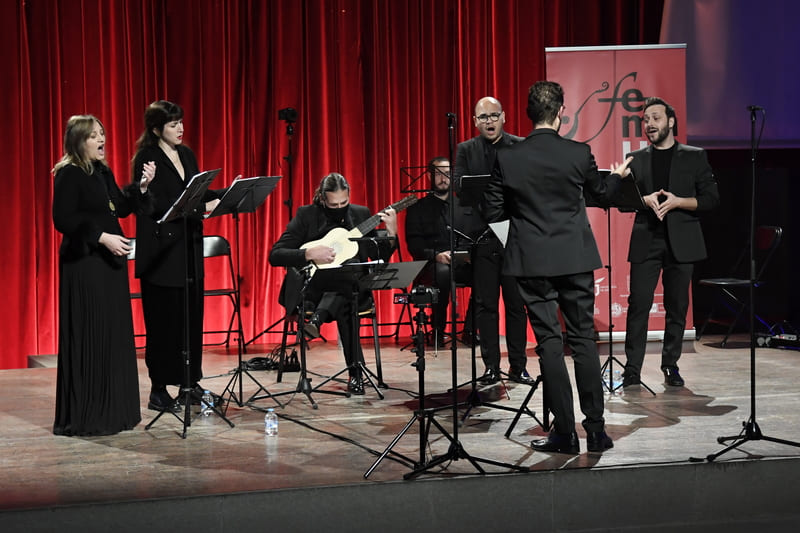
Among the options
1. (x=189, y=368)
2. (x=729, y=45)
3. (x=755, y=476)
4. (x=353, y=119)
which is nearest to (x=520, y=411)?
(x=755, y=476)

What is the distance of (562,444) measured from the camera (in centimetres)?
373

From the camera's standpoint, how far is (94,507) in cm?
315

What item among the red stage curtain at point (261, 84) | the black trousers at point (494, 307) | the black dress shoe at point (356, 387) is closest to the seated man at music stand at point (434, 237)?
the red stage curtain at point (261, 84)

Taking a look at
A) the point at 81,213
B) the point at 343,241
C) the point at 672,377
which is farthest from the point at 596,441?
the point at 81,213

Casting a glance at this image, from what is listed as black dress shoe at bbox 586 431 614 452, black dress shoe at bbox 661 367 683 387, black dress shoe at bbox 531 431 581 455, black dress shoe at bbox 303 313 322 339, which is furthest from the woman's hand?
black dress shoe at bbox 661 367 683 387

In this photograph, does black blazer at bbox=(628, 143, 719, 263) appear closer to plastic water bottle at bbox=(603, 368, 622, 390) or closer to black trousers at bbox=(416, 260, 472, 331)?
plastic water bottle at bbox=(603, 368, 622, 390)

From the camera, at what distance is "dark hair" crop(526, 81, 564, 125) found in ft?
11.8

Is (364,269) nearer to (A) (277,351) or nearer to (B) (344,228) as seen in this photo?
(B) (344,228)

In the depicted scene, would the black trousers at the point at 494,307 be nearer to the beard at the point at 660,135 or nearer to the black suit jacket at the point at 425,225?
the beard at the point at 660,135

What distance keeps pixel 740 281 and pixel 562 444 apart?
3661mm

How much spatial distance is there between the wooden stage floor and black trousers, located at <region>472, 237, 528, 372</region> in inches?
8.7

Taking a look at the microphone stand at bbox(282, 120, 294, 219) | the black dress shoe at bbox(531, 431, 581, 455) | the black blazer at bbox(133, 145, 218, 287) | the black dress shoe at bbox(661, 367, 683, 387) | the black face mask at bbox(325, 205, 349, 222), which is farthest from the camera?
the microphone stand at bbox(282, 120, 294, 219)

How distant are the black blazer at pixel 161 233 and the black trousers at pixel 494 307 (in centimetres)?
163

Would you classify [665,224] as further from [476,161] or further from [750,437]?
[750,437]
